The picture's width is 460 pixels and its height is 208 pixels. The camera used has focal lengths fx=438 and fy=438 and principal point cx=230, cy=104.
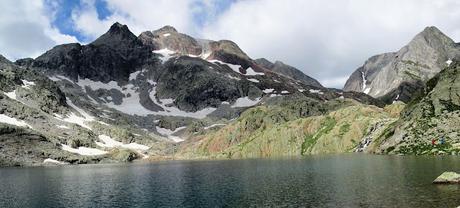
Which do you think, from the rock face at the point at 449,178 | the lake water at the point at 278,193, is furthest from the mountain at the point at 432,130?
the rock face at the point at 449,178

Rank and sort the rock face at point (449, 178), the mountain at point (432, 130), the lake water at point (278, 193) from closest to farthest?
the lake water at point (278, 193) → the rock face at point (449, 178) → the mountain at point (432, 130)

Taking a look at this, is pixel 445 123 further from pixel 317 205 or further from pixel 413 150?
pixel 317 205

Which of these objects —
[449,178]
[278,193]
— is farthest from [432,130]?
[278,193]

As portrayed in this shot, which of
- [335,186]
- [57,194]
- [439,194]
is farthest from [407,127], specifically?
[57,194]

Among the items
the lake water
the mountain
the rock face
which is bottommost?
the lake water

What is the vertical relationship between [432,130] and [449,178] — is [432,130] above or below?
above

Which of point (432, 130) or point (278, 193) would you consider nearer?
point (278, 193)

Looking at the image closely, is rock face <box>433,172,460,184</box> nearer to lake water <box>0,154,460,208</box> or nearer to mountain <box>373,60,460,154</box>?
lake water <box>0,154,460,208</box>

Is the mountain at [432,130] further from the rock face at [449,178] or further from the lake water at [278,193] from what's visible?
the rock face at [449,178]

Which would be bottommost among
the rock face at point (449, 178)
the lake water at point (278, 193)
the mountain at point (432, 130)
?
the lake water at point (278, 193)

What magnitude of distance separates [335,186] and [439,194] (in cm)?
2489

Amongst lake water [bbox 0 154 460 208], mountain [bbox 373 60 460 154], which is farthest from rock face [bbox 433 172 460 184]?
mountain [bbox 373 60 460 154]

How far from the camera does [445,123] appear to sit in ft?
595

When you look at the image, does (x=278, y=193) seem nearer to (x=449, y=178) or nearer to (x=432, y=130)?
(x=449, y=178)
